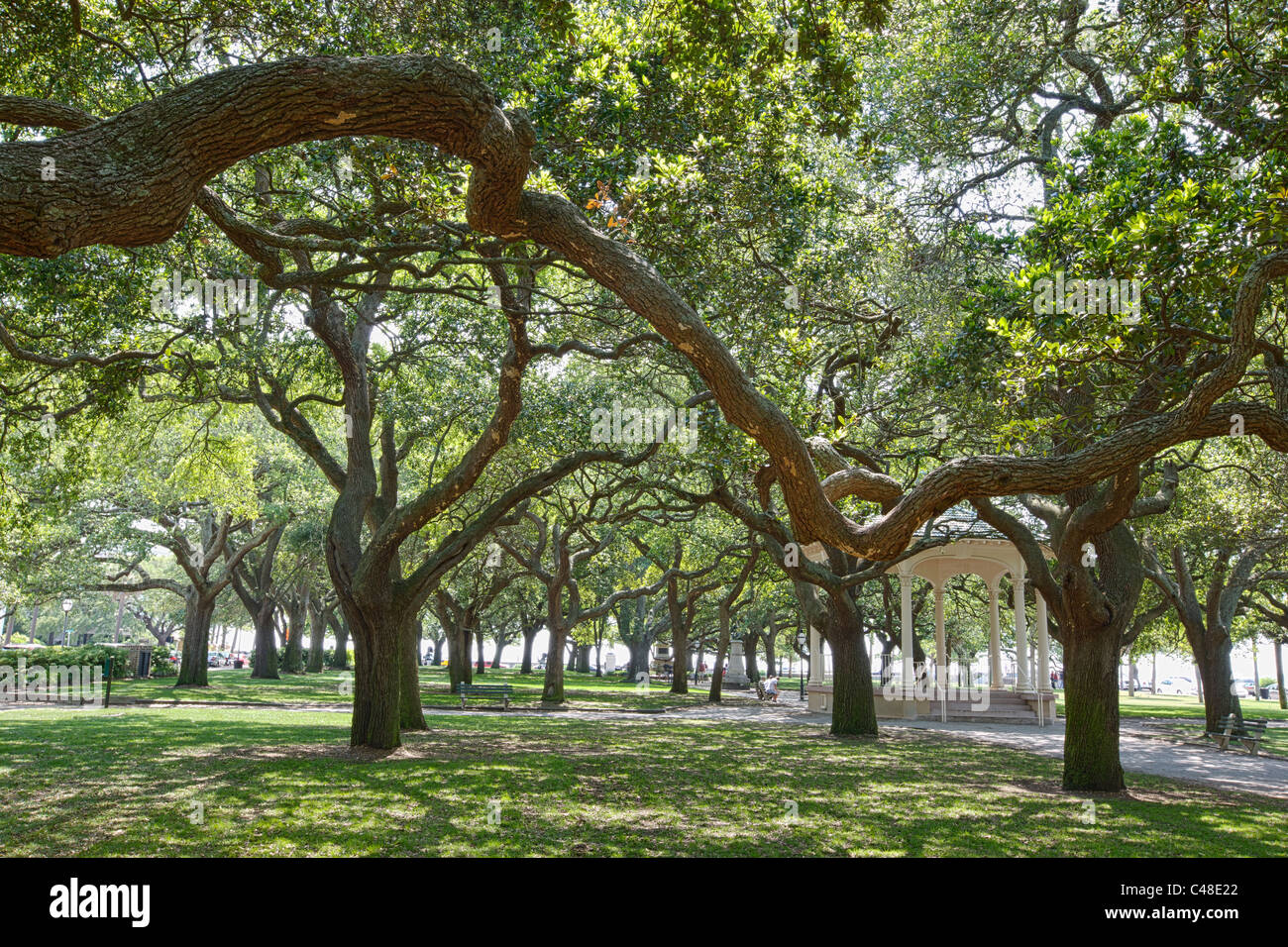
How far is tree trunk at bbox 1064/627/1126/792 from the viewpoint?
1068cm

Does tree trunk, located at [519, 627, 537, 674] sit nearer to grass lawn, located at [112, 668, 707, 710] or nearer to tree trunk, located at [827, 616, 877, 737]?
grass lawn, located at [112, 668, 707, 710]

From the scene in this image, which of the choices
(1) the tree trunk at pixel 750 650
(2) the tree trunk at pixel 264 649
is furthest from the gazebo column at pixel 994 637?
(2) the tree trunk at pixel 264 649

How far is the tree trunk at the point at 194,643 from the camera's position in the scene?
29281 millimetres

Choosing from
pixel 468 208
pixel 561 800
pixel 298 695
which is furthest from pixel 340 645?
pixel 468 208

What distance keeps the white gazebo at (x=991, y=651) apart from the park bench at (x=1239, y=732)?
4755 mm

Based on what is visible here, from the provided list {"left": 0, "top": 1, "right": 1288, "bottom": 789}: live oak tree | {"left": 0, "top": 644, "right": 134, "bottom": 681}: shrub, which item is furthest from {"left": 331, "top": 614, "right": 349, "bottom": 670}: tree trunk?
{"left": 0, "top": 1, "right": 1288, "bottom": 789}: live oak tree
